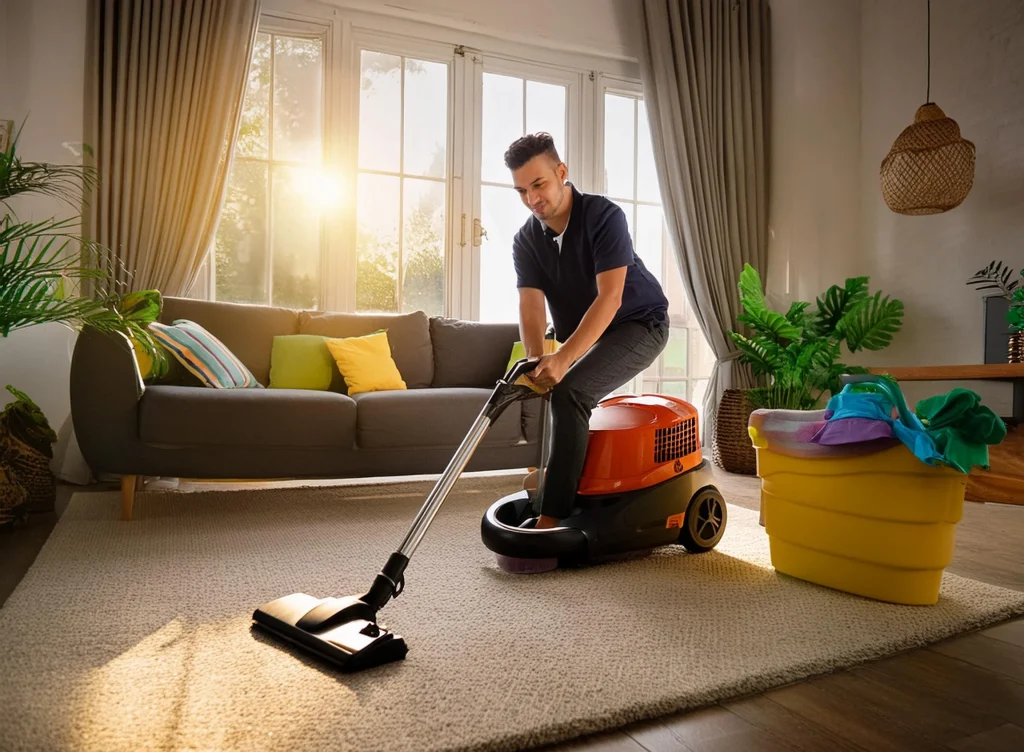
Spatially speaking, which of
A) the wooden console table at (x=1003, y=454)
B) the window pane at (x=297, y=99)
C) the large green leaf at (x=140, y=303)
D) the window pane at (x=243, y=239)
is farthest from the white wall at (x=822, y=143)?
the large green leaf at (x=140, y=303)

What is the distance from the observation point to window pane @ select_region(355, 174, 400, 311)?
12.8 ft

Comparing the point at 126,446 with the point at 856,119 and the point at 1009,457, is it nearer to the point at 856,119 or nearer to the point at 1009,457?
the point at 1009,457

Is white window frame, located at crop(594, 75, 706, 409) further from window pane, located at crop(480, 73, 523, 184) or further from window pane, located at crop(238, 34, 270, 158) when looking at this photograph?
window pane, located at crop(238, 34, 270, 158)

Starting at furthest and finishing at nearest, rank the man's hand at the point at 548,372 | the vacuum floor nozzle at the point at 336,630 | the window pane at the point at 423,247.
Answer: the window pane at the point at 423,247 < the man's hand at the point at 548,372 < the vacuum floor nozzle at the point at 336,630

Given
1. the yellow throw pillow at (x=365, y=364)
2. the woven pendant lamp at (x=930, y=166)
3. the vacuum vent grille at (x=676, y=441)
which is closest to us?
the vacuum vent grille at (x=676, y=441)

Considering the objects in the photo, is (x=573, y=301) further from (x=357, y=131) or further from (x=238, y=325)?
(x=357, y=131)

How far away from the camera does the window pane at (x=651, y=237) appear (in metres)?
4.68

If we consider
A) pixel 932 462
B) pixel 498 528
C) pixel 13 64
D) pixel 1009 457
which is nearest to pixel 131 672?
pixel 498 528

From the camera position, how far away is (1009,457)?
322 cm

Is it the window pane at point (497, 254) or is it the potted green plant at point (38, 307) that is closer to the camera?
the potted green plant at point (38, 307)

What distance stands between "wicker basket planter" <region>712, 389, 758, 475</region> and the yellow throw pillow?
1.79 meters

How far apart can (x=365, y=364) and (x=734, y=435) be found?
2.00 meters

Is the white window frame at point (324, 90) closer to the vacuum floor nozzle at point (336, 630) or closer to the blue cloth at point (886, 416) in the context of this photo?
the vacuum floor nozzle at point (336, 630)

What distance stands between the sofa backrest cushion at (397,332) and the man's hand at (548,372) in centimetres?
165
